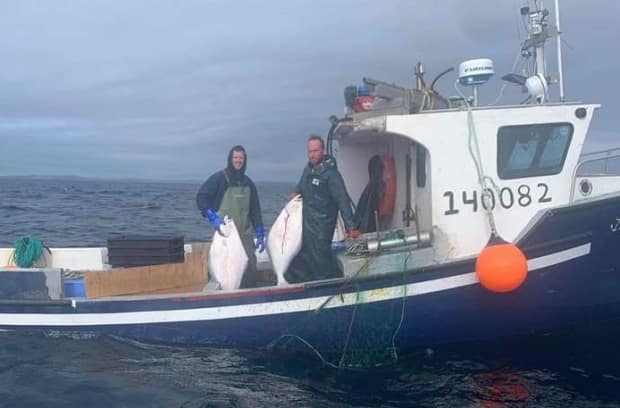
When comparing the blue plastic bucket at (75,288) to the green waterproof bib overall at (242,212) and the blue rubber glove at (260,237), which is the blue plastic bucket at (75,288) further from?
the blue rubber glove at (260,237)

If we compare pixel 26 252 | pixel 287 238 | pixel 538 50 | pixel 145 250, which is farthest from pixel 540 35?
pixel 26 252

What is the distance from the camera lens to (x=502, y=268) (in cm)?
582

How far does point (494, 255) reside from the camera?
5.92 m

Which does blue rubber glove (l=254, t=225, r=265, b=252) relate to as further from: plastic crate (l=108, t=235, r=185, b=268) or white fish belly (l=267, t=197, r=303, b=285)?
plastic crate (l=108, t=235, r=185, b=268)

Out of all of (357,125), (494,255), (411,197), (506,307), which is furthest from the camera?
(411,197)

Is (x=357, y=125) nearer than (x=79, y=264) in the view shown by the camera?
Yes

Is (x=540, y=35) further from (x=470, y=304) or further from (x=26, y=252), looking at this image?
(x=26, y=252)

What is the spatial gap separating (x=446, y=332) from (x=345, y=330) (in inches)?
Answer: 41.9

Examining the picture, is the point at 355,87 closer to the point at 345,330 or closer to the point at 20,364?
the point at 345,330

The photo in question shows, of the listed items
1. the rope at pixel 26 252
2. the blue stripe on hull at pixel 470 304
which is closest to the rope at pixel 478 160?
the blue stripe on hull at pixel 470 304

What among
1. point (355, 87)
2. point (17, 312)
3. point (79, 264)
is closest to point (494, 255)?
point (355, 87)

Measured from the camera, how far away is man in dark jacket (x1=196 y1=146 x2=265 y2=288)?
7.29 metres

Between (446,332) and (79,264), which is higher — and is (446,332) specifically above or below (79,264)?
below

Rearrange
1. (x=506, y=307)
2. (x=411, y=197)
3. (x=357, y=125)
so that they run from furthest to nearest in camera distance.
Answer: (x=411, y=197), (x=357, y=125), (x=506, y=307)
